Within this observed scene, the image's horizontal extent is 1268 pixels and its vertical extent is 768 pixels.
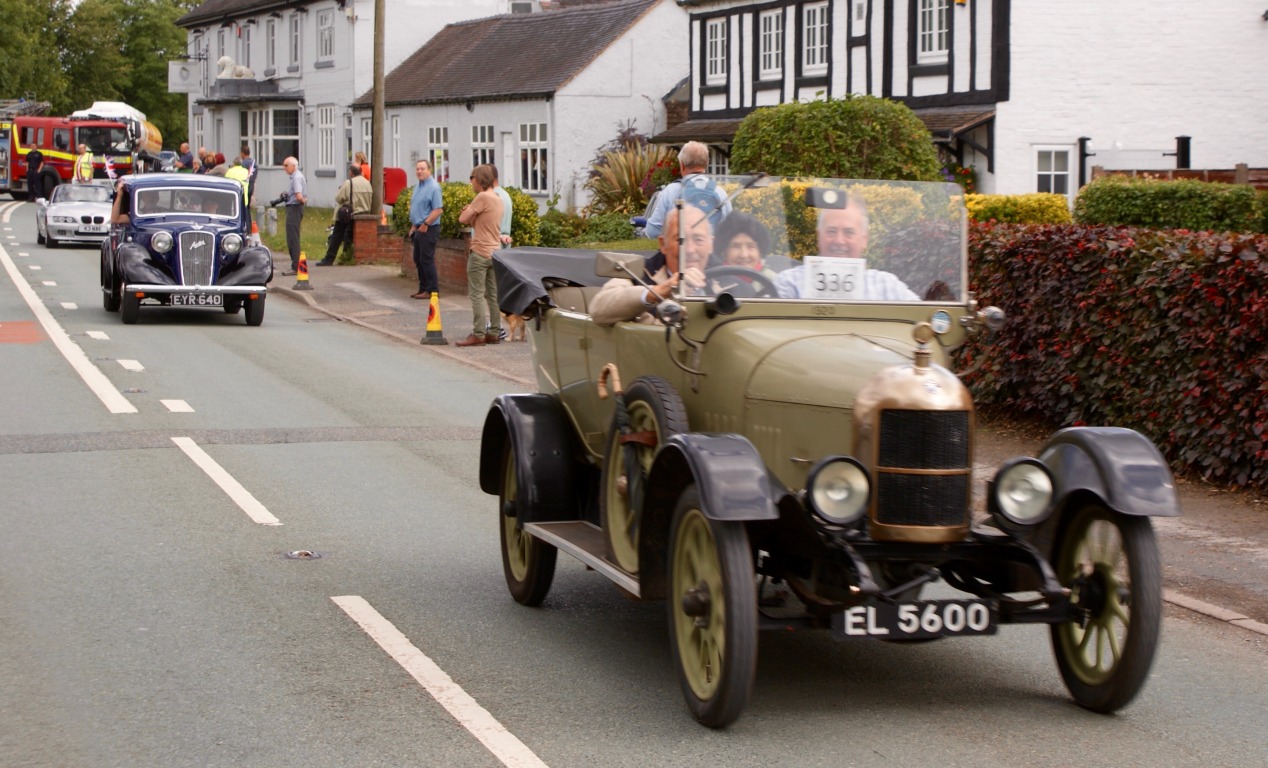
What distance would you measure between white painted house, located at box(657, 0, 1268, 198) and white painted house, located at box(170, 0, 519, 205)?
904 inches

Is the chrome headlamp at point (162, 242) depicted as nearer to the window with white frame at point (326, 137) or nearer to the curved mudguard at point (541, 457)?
the curved mudguard at point (541, 457)

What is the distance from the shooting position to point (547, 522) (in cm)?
694

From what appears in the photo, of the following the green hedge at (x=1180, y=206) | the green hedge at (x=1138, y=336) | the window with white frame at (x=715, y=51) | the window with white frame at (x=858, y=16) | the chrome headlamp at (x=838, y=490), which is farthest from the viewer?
the window with white frame at (x=715, y=51)

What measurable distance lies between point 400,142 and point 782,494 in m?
46.8

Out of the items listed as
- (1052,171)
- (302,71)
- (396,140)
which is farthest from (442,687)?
(302,71)

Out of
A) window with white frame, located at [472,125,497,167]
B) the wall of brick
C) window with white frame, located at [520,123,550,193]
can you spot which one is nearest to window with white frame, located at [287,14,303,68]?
window with white frame, located at [472,125,497,167]

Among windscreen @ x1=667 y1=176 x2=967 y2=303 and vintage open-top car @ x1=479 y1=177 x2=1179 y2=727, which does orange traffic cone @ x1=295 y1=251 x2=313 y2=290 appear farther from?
windscreen @ x1=667 y1=176 x2=967 y2=303

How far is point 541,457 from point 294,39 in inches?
2064

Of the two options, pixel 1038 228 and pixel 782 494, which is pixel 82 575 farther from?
pixel 1038 228

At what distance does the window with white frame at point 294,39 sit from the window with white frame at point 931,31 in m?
30.9

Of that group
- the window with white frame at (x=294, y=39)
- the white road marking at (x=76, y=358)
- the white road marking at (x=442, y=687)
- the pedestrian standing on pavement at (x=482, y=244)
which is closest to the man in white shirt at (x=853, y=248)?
the white road marking at (x=442, y=687)

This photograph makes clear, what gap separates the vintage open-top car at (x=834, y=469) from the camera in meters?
5.27

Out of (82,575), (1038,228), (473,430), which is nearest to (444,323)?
(473,430)

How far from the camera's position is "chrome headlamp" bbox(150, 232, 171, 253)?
794 inches
